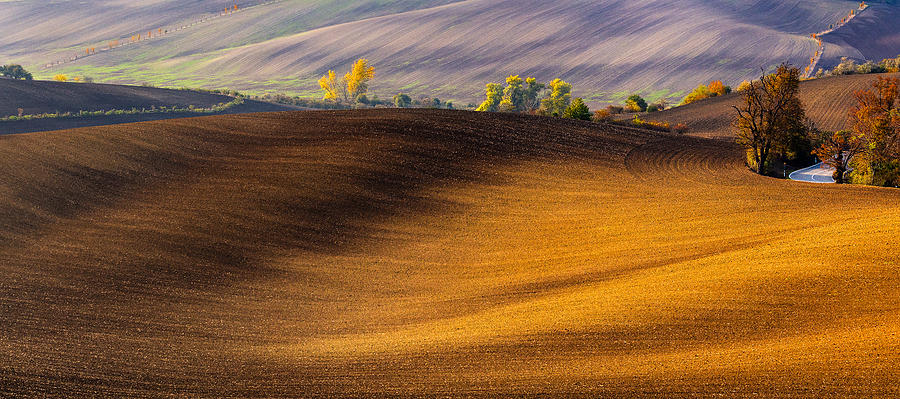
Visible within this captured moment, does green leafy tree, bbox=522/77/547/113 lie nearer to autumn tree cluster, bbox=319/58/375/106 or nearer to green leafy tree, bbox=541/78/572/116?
green leafy tree, bbox=541/78/572/116

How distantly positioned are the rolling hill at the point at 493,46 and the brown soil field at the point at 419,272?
88.0 metres

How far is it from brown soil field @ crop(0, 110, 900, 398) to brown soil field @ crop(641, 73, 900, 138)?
2709 centimetres

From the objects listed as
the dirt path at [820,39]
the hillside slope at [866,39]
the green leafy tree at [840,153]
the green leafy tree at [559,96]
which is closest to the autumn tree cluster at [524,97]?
the green leafy tree at [559,96]

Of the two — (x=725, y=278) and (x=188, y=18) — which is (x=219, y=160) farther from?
(x=188, y=18)

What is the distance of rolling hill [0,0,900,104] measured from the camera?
128750 millimetres

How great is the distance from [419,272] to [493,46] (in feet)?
425

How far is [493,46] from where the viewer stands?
148500mm

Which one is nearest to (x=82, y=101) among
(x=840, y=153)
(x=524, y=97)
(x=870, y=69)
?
(x=524, y=97)

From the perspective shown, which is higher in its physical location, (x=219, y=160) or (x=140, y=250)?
(x=219, y=160)

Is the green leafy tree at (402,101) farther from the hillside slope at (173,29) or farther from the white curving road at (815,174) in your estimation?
the white curving road at (815,174)

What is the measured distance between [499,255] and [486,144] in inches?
681

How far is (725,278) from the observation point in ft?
66.1

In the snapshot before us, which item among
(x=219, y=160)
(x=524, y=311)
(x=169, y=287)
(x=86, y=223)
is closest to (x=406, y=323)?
(x=524, y=311)

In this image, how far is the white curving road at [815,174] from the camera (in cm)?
4327
